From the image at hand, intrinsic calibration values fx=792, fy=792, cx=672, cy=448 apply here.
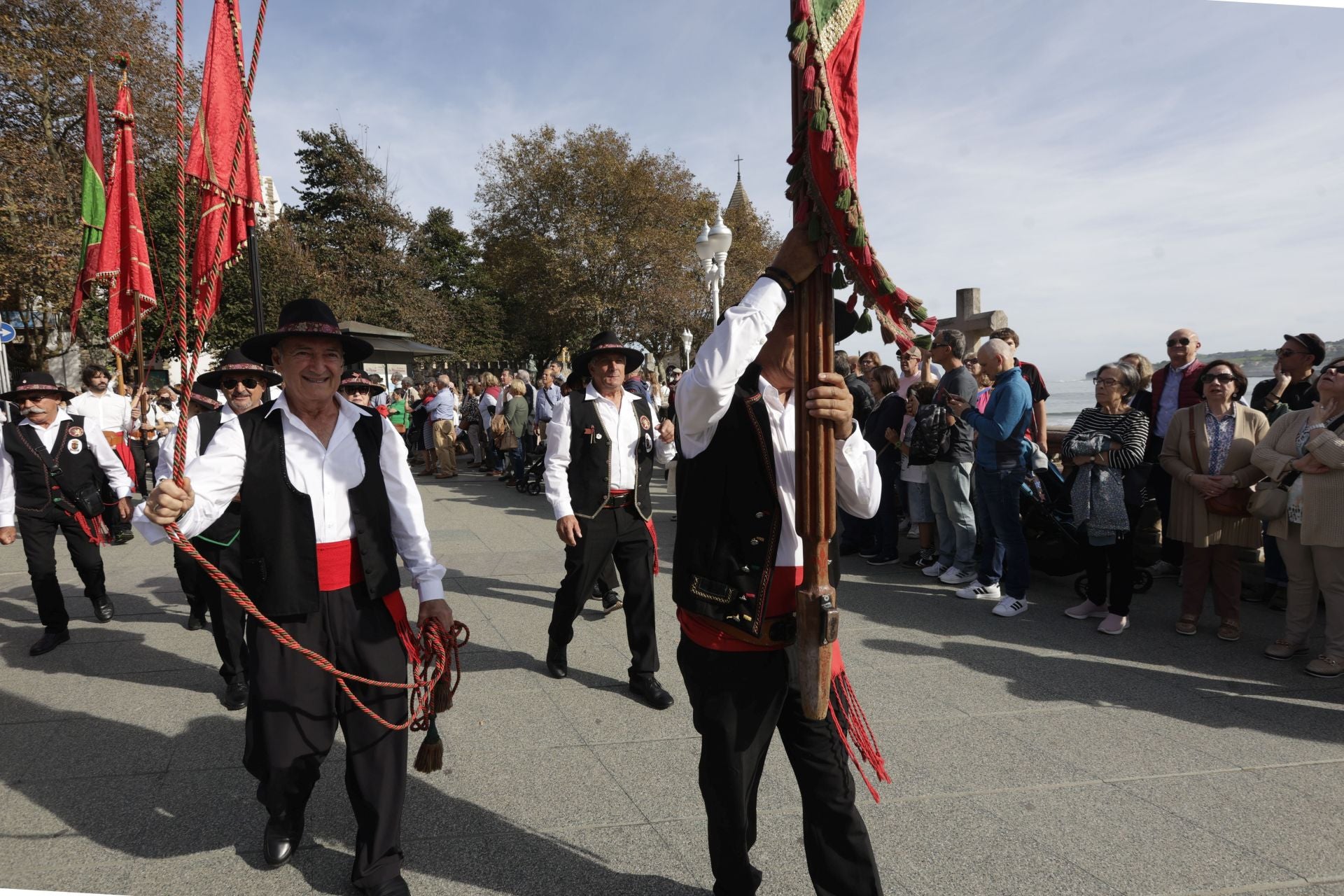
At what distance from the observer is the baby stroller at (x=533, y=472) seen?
12.6 meters

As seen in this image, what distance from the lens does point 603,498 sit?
4.75 m

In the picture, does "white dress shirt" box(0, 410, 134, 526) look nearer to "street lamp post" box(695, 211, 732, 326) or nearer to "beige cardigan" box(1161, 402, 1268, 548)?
"beige cardigan" box(1161, 402, 1268, 548)

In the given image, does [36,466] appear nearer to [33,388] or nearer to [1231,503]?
[33,388]

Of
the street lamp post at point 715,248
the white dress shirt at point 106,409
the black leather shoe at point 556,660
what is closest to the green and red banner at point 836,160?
the black leather shoe at point 556,660

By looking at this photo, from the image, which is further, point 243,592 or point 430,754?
point 430,754

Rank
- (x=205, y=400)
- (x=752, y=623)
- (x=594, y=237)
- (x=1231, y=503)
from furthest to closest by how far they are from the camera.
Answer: (x=594, y=237), (x=205, y=400), (x=1231, y=503), (x=752, y=623)

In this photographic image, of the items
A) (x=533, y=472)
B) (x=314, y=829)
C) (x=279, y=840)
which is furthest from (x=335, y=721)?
(x=533, y=472)

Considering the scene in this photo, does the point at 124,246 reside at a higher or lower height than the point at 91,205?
lower

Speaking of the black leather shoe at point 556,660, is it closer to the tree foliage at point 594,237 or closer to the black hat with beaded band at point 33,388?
the black hat with beaded band at point 33,388

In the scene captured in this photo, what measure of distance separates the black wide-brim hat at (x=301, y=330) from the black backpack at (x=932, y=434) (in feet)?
16.4

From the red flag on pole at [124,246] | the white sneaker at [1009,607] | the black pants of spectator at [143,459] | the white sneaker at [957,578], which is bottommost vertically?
the white sneaker at [1009,607]

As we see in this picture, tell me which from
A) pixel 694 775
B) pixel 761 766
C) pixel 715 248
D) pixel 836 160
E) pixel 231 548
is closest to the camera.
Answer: pixel 836 160

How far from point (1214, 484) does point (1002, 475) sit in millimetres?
1345

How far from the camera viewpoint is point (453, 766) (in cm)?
363
